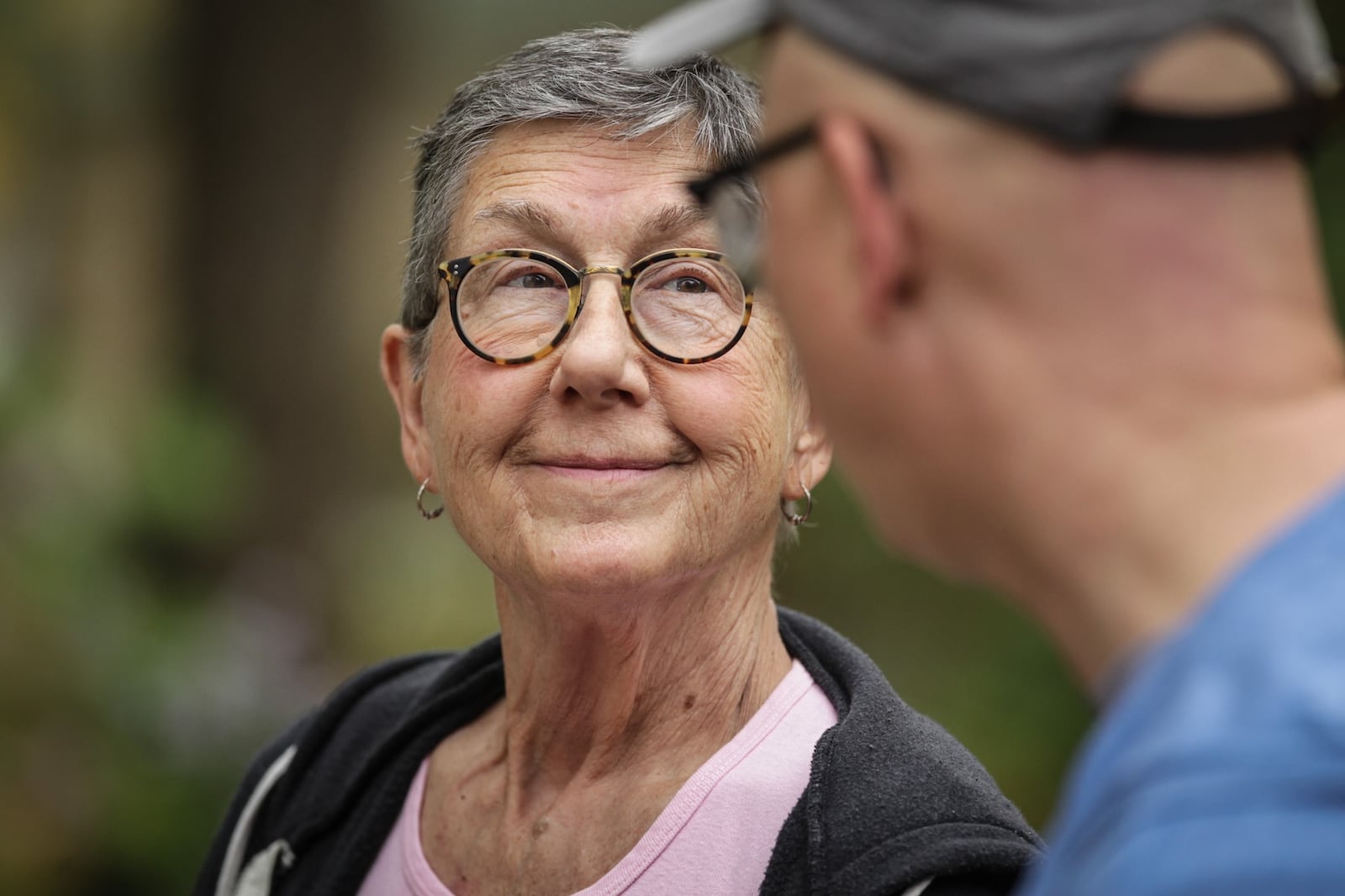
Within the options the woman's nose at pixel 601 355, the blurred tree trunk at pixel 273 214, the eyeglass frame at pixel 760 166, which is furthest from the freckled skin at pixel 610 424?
the blurred tree trunk at pixel 273 214

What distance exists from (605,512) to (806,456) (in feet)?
1.32

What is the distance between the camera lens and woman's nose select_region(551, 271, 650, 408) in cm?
203

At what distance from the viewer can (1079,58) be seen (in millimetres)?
1025

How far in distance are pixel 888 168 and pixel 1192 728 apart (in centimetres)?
49

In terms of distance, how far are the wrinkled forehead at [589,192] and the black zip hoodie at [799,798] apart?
0.71m

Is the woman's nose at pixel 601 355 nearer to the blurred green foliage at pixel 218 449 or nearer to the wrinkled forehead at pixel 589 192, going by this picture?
the wrinkled forehead at pixel 589 192

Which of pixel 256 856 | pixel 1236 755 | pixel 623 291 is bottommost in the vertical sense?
pixel 256 856

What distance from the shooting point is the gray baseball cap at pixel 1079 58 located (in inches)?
40.2

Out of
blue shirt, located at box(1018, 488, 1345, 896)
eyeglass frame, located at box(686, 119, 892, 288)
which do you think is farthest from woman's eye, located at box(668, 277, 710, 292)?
blue shirt, located at box(1018, 488, 1345, 896)

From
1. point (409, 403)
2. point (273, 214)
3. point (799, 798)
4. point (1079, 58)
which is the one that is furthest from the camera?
point (273, 214)

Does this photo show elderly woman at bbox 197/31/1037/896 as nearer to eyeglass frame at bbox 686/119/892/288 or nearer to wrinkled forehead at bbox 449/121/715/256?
wrinkled forehead at bbox 449/121/715/256

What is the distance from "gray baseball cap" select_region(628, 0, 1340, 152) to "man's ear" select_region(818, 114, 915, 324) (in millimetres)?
58

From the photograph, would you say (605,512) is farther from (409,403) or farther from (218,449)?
(218,449)

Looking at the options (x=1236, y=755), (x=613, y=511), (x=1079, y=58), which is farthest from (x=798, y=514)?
(x=1236, y=755)
